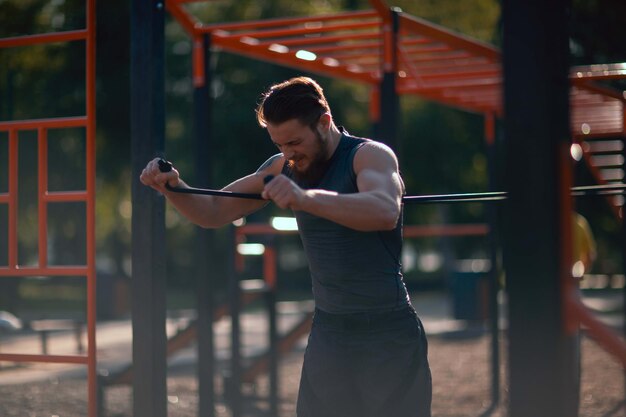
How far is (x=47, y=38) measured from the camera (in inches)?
180

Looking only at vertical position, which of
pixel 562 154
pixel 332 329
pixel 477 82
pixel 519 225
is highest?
pixel 477 82

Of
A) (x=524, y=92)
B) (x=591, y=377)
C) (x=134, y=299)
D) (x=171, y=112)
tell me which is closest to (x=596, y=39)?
(x=591, y=377)

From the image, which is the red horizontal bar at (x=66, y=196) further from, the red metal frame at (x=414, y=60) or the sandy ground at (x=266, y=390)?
the sandy ground at (x=266, y=390)

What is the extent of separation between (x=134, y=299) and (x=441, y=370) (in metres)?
6.10

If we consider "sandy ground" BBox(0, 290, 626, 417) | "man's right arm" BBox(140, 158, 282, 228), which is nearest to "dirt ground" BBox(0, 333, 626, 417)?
"sandy ground" BBox(0, 290, 626, 417)

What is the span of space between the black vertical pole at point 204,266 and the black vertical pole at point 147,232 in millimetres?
1976

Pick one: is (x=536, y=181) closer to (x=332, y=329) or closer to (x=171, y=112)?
(x=332, y=329)

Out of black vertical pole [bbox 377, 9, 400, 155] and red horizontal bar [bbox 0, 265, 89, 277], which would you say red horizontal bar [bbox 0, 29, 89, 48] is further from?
black vertical pole [bbox 377, 9, 400, 155]

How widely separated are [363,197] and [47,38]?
2293mm

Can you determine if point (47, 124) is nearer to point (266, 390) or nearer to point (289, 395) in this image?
point (289, 395)

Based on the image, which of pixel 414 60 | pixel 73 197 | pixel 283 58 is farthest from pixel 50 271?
pixel 414 60

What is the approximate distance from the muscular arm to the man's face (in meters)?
0.15

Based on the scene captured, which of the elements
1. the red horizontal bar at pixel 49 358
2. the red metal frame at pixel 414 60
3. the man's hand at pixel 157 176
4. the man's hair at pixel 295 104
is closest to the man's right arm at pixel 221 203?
the man's hand at pixel 157 176

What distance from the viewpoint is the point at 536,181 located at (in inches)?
87.4
